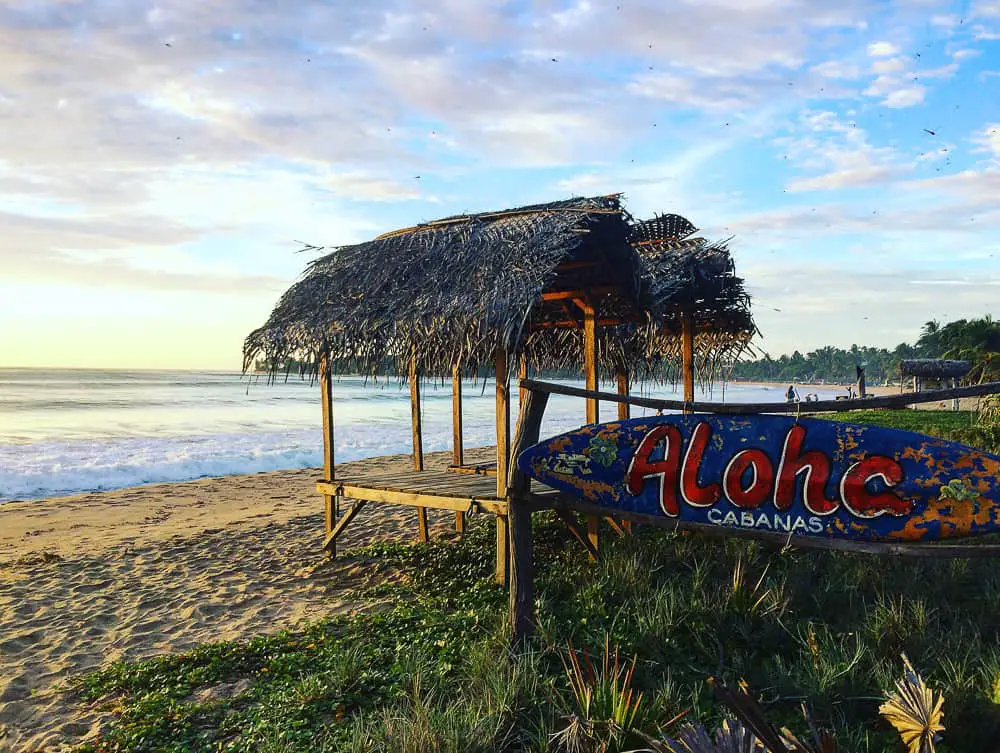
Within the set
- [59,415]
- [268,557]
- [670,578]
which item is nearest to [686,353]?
[670,578]

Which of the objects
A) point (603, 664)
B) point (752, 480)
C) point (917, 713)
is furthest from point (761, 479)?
point (603, 664)

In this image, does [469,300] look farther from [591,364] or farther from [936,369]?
[936,369]

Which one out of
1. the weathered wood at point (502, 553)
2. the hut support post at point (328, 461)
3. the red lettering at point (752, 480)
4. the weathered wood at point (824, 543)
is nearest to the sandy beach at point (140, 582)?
the hut support post at point (328, 461)

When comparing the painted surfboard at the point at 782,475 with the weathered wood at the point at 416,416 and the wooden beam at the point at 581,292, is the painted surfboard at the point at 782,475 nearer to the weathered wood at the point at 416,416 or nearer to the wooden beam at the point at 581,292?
the wooden beam at the point at 581,292

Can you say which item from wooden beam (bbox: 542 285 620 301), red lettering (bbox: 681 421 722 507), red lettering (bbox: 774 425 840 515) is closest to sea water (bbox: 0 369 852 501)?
wooden beam (bbox: 542 285 620 301)

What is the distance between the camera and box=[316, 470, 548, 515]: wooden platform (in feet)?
20.2

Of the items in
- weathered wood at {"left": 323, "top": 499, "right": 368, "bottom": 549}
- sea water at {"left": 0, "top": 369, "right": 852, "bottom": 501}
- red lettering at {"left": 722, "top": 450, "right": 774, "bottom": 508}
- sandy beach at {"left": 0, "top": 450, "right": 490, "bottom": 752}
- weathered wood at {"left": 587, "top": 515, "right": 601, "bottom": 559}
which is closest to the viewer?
red lettering at {"left": 722, "top": 450, "right": 774, "bottom": 508}

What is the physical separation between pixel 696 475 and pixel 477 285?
3128mm

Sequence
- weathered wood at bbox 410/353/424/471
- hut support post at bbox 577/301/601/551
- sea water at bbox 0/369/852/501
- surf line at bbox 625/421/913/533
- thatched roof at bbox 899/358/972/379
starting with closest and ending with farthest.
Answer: surf line at bbox 625/421/913/533 → hut support post at bbox 577/301/601/551 → weathered wood at bbox 410/353/424/471 → sea water at bbox 0/369/852/501 → thatched roof at bbox 899/358/972/379

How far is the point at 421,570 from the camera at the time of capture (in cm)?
696

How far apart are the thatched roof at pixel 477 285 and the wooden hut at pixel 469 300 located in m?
0.02

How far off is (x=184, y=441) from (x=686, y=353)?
18.5 meters

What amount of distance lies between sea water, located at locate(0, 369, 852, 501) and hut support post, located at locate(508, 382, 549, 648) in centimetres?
242

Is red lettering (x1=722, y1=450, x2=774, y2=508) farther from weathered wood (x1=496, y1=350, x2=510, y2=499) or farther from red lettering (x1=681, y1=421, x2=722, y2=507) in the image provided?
weathered wood (x1=496, y1=350, x2=510, y2=499)
